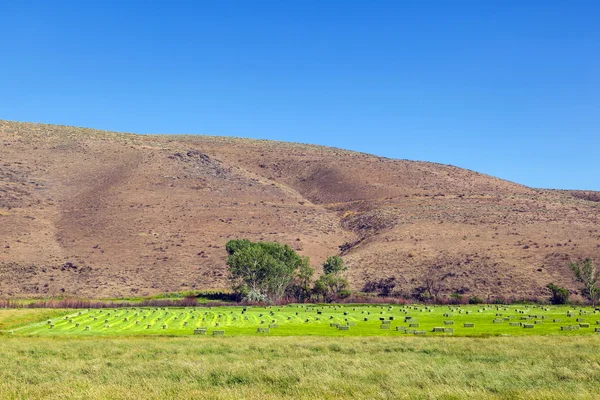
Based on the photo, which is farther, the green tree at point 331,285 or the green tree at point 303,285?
the green tree at point 303,285

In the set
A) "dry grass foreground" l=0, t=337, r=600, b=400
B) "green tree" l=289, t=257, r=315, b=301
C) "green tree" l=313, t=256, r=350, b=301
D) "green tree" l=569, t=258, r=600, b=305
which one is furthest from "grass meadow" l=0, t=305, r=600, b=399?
"green tree" l=289, t=257, r=315, b=301

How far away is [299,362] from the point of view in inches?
1172

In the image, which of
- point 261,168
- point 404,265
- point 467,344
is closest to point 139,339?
point 467,344

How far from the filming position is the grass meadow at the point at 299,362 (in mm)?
22109

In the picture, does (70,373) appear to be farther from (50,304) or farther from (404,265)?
(404,265)

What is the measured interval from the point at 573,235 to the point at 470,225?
1901 centimetres

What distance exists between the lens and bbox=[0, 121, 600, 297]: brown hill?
98.1 metres

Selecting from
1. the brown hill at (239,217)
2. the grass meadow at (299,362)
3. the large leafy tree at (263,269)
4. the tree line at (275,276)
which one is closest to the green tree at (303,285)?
the tree line at (275,276)

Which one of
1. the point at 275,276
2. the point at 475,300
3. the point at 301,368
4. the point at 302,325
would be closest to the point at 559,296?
the point at 475,300

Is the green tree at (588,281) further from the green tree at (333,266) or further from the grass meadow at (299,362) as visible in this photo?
the grass meadow at (299,362)

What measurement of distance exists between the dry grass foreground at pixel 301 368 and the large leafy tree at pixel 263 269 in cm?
4351

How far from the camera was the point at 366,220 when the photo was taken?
436 ft

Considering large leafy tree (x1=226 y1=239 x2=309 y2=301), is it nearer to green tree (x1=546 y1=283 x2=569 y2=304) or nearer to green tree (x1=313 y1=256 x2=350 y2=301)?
green tree (x1=313 y1=256 x2=350 y2=301)

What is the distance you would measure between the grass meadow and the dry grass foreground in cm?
6
